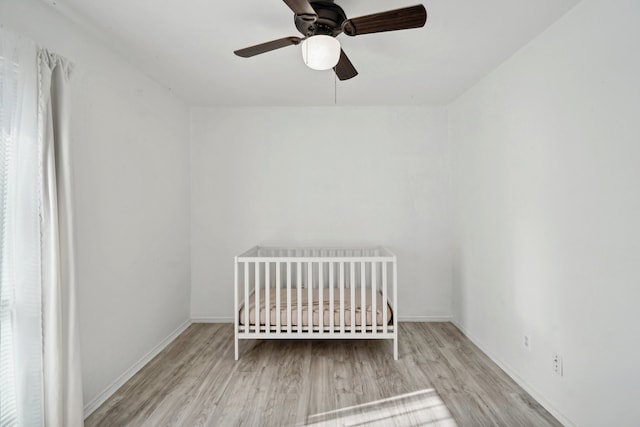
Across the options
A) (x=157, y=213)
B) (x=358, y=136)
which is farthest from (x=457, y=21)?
(x=157, y=213)

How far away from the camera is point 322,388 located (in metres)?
2.31

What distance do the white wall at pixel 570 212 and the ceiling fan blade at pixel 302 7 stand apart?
1462 mm

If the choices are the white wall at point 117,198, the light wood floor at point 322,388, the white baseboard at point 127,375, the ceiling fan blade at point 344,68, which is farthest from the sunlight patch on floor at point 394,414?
the ceiling fan blade at point 344,68

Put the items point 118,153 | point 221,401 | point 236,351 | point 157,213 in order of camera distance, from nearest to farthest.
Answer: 1. point 221,401
2. point 118,153
3. point 236,351
4. point 157,213

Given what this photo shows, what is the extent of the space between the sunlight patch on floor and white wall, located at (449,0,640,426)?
2.26 ft

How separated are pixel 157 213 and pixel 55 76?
1.44m

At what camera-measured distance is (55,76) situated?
1.71 meters

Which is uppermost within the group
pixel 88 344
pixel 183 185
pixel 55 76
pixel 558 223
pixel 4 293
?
pixel 55 76

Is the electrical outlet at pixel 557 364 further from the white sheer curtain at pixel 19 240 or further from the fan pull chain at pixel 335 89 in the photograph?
the white sheer curtain at pixel 19 240

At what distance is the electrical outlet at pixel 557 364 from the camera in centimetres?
196

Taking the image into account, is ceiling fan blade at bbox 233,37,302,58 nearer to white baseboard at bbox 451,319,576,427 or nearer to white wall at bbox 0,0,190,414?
white wall at bbox 0,0,190,414

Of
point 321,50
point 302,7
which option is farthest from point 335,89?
point 302,7

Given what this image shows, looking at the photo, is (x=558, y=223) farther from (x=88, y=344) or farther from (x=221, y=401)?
(x=88, y=344)

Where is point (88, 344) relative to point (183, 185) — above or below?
below
